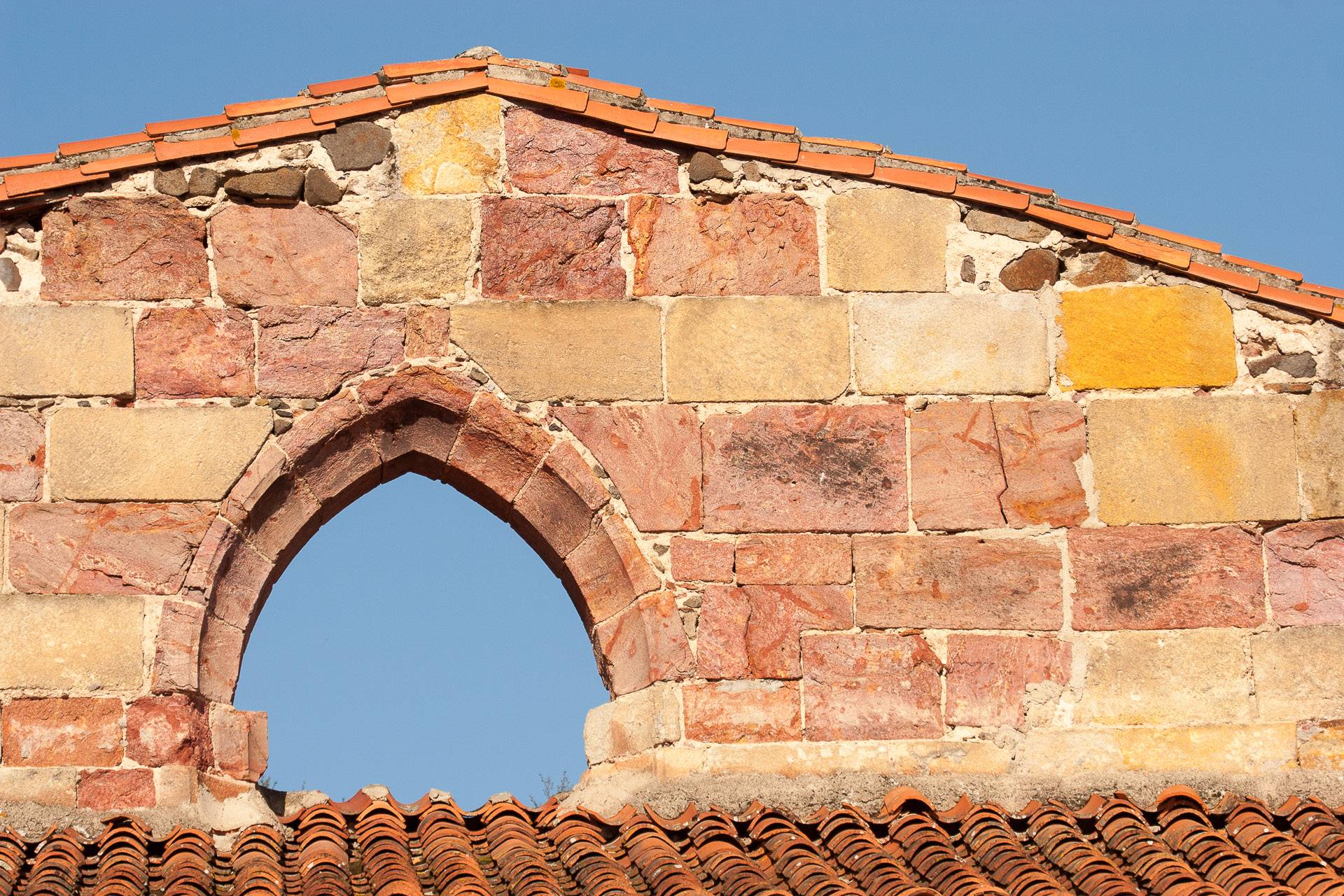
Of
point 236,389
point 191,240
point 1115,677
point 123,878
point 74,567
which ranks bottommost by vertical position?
point 123,878

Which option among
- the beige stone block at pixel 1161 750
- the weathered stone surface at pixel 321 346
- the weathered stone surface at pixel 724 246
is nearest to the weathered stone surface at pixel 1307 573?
the beige stone block at pixel 1161 750

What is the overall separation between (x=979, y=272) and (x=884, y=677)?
5.46ft

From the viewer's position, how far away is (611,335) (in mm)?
7957

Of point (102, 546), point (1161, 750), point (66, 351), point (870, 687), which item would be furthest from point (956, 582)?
point (66, 351)

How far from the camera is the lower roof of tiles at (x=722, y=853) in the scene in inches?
256

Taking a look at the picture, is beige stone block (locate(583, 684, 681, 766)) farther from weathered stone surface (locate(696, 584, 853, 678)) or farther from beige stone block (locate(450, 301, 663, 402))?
beige stone block (locate(450, 301, 663, 402))

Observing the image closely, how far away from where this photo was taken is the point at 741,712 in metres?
7.63

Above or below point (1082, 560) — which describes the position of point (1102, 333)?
above

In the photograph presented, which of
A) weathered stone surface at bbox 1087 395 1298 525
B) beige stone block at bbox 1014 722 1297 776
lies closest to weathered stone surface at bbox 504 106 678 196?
weathered stone surface at bbox 1087 395 1298 525

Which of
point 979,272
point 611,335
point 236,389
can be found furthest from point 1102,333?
point 236,389

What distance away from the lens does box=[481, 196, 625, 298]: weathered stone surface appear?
8.01 m

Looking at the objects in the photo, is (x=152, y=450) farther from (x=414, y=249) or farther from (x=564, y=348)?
(x=564, y=348)

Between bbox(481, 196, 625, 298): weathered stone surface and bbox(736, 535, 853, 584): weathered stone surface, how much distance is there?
1140 millimetres

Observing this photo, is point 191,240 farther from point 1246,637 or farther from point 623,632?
point 1246,637
